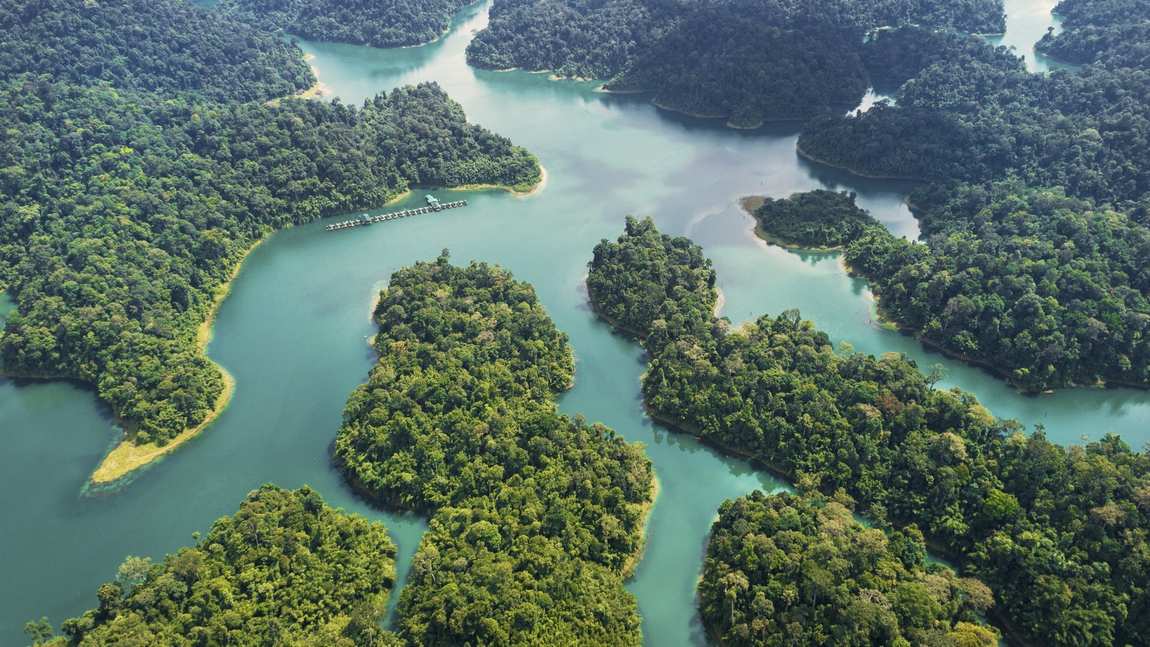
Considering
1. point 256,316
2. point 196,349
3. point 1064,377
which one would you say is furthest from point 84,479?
point 1064,377

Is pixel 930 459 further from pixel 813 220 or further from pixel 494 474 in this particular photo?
pixel 813 220

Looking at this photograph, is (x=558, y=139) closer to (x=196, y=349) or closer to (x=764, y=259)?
(x=764, y=259)

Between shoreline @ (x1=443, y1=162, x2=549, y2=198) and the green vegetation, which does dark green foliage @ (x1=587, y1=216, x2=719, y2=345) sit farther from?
shoreline @ (x1=443, y1=162, x2=549, y2=198)

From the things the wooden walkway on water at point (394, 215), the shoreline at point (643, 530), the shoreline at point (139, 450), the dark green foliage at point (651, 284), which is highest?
the dark green foliage at point (651, 284)

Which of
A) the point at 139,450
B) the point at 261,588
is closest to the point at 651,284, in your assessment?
the point at 261,588

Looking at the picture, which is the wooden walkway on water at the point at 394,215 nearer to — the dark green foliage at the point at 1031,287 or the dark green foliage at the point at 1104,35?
the dark green foliage at the point at 1031,287

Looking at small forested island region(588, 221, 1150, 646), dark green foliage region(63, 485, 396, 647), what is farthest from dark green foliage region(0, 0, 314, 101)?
small forested island region(588, 221, 1150, 646)

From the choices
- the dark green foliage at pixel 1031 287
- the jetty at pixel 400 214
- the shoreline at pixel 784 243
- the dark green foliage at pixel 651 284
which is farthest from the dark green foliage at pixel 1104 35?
the jetty at pixel 400 214
